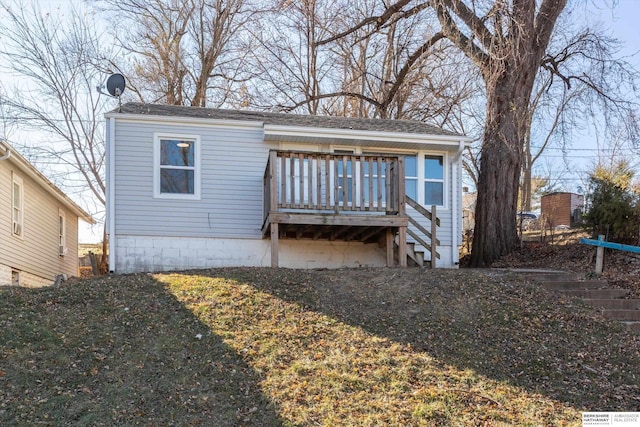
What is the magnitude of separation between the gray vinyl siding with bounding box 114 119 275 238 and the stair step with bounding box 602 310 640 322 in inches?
258

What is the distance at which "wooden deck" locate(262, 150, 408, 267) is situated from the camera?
984 cm

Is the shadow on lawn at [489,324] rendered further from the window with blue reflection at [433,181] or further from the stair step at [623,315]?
the window with blue reflection at [433,181]

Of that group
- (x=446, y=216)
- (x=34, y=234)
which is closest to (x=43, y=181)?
(x=34, y=234)

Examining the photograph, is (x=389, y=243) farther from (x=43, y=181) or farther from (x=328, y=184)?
(x=43, y=181)

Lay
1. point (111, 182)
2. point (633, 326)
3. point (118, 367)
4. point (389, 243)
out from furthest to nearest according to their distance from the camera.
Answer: point (111, 182)
point (389, 243)
point (633, 326)
point (118, 367)

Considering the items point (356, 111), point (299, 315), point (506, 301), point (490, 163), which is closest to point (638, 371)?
point (506, 301)

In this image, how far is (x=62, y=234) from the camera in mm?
17219

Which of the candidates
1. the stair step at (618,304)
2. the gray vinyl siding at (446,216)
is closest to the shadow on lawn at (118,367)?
the stair step at (618,304)

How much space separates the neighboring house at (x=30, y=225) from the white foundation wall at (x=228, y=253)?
354 centimetres

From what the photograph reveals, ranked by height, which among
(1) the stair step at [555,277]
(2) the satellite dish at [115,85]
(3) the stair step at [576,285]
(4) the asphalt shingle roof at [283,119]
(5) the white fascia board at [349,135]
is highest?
(2) the satellite dish at [115,85]

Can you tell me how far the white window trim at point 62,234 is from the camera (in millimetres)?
16922

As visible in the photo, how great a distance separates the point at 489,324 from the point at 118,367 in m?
Answer: 4.63

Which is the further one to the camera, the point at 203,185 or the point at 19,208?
the point at 19,208

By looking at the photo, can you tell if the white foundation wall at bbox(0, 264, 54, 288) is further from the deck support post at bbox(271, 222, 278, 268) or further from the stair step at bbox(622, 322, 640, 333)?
the stair step at bbox(622, 322, 640, 333)
